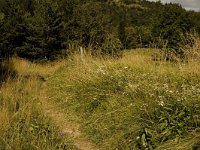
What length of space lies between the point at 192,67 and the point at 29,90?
2.90m

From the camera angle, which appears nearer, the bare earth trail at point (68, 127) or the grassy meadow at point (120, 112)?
the grassy meadow at point (120, 112)

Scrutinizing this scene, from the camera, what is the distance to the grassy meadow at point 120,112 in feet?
10.7

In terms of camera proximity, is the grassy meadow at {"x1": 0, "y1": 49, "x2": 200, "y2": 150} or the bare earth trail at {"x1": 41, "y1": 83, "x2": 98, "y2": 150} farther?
the bare earth trail at {"x1": 41, "y1": 83, "x2": 98, "y2": 150}

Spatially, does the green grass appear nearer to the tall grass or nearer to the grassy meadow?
the grassy meadow

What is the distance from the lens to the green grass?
329 centimetres

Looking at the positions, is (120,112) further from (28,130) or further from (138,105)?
Answer: (28,130)

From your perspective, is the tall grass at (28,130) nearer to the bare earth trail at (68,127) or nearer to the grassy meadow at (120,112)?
the grassy meadow at (120,112)

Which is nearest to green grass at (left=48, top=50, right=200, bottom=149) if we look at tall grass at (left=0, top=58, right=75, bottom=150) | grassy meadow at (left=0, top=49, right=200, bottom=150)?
grassy meadow at (left=0, top=49, right=200, bottom=150)

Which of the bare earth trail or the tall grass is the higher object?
the tall grass

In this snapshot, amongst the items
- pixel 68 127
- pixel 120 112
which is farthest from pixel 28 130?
pixel 120 112

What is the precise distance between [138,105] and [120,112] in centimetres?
33

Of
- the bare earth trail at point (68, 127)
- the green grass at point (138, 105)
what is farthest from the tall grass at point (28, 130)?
the green grass at point (138, 105)

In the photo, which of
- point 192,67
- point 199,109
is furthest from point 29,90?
point 199,109

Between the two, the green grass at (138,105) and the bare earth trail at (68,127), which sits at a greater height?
the green grass at (138,105)
